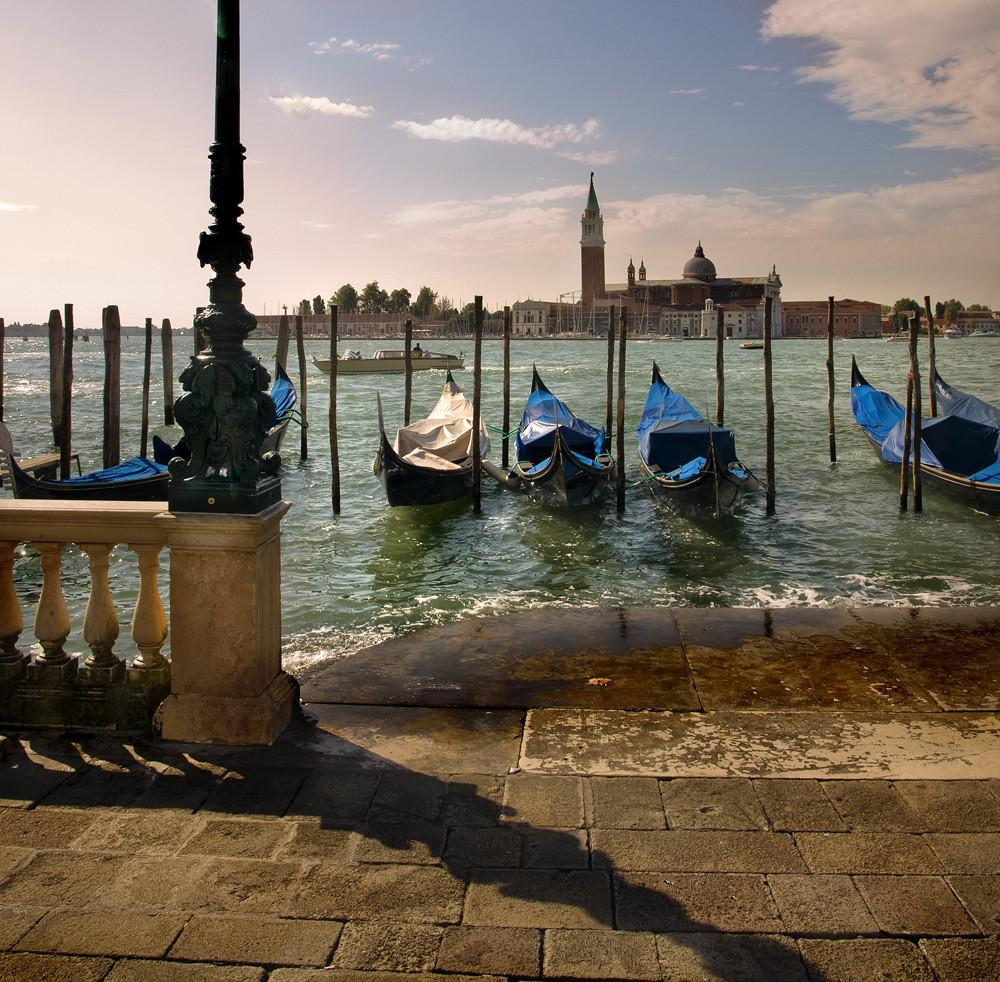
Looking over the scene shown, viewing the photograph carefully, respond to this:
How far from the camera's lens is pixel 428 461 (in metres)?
11.5

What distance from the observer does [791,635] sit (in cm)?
375

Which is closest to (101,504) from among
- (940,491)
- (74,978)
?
(74,978)

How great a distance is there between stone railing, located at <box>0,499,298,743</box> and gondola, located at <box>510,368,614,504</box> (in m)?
8.76

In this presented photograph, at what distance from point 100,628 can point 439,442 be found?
9.92m

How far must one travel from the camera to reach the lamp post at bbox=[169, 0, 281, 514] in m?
2.43

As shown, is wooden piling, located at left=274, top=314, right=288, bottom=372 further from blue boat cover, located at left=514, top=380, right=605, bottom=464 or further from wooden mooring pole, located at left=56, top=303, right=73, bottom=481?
blue boat cover, located at left=514, top=380, right=605, bottom=464

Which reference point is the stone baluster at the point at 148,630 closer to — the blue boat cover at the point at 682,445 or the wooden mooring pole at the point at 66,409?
the blue boat cover at the point at 682,445

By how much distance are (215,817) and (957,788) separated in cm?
185

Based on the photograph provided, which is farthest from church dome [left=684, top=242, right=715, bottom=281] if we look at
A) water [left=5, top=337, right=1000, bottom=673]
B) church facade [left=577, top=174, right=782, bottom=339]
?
water [left=5, top=337, right=1000, bottom=673]

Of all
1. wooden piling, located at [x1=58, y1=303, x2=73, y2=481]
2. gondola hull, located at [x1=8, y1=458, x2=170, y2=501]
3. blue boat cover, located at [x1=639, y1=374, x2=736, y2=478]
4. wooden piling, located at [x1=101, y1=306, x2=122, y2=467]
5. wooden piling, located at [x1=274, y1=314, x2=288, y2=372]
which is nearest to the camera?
gondola hull, located at [x1=8, y1=458, x2=170, y2=501]

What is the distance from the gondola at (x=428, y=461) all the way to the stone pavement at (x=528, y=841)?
7445 millimetres

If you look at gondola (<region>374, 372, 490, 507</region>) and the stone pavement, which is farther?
gondola (<region>374, 372, 490, 507</region>)

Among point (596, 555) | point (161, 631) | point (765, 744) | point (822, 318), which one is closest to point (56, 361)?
point (596, 555)

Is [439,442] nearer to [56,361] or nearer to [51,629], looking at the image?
[56,361]
